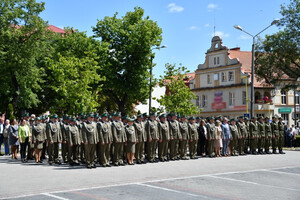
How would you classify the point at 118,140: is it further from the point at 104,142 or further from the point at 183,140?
the point at 183,140

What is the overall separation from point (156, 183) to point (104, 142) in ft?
15.6

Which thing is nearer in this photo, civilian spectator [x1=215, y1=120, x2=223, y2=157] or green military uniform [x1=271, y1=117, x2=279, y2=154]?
civilian spectator [x1=215, y1=120, x2=223, y2=157]

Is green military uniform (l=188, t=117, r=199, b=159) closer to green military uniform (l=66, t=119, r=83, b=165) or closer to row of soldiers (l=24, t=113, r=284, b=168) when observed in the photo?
row of soldiers (l=24, t=113, r=284, b=168)

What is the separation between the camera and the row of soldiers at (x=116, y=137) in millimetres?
14930

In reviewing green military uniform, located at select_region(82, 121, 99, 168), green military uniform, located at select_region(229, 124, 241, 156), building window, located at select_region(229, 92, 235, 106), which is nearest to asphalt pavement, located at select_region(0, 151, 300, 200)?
green military uniform, located at select_region(82, 121, 99, 168)

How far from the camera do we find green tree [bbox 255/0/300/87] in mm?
31516

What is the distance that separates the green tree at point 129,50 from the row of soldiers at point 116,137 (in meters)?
21.0

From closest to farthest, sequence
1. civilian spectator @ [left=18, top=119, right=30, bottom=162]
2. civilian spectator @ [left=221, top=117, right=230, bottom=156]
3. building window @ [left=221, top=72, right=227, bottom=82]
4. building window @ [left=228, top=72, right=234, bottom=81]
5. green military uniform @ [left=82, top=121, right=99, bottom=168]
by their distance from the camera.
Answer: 1. green military uniform @ [left=82, top=121, right=99, bottom=168]
2. civilian spectator @ [left=18, top=119, right=30, bottom=162]
3. civilian spectator @ [left=221, top=117, right=230, bottom=156]
4. building window @ [left=228, top=72, right=234, bottom=81]
5. building window @ [left=221, top=72, right=227, bottom=82]

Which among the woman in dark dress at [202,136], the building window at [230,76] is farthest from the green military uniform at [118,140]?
the building window at [230,76]

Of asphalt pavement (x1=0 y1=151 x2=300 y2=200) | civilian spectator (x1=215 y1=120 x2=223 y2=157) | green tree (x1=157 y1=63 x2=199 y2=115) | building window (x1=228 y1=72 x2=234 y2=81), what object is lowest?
asphalt pavement (x1=0 y1=151 x2=300 y2=200)

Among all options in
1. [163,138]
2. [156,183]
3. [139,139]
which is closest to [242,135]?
[163,138]

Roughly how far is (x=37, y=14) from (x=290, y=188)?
32.1m

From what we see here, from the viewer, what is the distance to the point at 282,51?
105 ft

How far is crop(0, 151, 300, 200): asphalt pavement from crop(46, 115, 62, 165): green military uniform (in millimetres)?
1890
